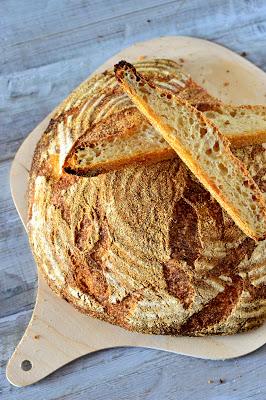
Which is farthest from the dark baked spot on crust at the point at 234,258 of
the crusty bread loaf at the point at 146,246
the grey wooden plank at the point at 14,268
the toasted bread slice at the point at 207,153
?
the grey wooden plank at the point at 14,268

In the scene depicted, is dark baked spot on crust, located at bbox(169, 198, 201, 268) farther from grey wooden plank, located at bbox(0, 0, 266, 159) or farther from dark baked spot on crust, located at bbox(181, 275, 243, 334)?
grey wooden plank, located at bbox(0, 0, 266, 159)

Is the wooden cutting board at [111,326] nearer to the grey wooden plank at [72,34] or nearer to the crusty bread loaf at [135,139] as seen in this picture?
the grey wooden plank at [72,34]

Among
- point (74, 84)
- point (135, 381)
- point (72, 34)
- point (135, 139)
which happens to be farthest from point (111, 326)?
point (72, 34)

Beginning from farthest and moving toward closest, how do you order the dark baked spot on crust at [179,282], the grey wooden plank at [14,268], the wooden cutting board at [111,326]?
the grey wooden plank at [14,268] → the wooden cutting board at [111,326] → the dark baked spot on crust at [179,282]

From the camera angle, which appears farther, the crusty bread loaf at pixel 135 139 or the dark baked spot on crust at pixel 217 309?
the dark baked spot on crust at pixel 217 309

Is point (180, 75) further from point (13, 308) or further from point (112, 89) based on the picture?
point (13, 308)

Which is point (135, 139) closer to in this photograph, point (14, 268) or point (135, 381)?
point (14, 268)

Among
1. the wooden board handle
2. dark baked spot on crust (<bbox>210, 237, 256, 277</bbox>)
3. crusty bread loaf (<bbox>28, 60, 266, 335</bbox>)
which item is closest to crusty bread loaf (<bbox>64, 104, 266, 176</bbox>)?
crusty bread loaf (<bbox>28, 60, 266, 335</bbox>)
